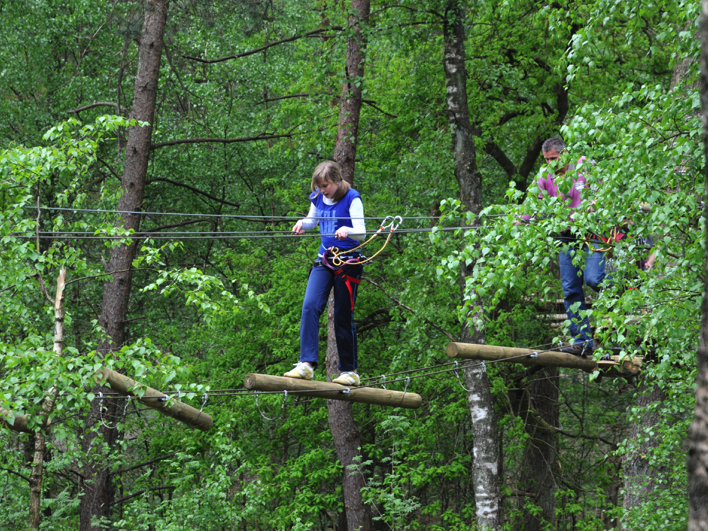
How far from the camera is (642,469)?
8.43m

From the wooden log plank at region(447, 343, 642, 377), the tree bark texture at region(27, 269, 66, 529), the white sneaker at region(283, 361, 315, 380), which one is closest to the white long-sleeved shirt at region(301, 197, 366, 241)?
the white sneaker at region(283, 361, 315, 380)

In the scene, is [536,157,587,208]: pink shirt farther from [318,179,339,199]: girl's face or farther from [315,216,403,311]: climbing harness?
[318,179,339,199]: girl's face

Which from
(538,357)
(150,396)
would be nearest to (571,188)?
(538,357)

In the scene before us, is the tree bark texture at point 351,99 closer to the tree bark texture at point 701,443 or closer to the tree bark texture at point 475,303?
the tree bark texture at point 475,303

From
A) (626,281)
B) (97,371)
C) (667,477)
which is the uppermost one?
(626,281)

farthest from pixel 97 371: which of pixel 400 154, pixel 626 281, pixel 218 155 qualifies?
pixel 218 155

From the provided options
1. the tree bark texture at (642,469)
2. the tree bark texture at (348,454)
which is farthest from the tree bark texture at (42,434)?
the tree bark texture at (642,469)

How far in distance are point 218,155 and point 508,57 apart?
17.7 feet

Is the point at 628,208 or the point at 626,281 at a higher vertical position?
the point at 628,208

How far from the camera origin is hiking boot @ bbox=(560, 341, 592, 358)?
21.0 ft

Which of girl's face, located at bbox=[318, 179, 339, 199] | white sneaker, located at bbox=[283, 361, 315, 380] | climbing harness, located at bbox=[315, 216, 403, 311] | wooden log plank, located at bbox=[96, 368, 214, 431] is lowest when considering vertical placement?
wooden log plank, located at bbox=[96, 368, 214, 431]

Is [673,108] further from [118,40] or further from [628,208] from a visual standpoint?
[118,40]

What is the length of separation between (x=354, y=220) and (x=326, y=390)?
119 cm

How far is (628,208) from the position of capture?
4.73m
